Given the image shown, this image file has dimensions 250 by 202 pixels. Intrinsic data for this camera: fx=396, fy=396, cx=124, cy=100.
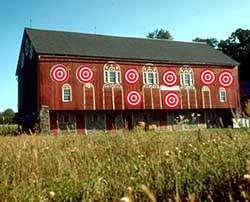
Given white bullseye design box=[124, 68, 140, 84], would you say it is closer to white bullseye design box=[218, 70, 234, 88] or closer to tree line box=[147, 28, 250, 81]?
white bullseye design box=[218, 70, 234, 88]

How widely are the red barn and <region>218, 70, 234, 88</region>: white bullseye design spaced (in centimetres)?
3

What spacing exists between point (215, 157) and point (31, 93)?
37.9 meters

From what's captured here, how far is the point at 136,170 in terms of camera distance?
4574 mm

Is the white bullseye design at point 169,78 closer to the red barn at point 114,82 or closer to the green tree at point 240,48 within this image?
the red barn at point 114,82

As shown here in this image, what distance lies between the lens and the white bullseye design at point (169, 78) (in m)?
42.5

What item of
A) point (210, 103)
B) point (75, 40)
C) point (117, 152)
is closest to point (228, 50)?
point (210, 103)

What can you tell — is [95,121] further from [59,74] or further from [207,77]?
[207,77]

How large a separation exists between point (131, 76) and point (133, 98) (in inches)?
91.6

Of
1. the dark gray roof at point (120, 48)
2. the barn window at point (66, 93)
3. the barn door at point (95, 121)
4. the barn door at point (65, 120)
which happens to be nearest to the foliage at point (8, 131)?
the barn door at point (65, 120)

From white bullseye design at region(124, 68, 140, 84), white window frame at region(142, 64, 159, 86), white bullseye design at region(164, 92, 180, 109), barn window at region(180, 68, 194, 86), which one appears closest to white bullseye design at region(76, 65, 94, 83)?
white bullseye design at region(124, 68, 140, 84)

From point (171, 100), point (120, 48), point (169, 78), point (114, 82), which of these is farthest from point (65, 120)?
point (169, 78)

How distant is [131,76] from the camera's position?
40.8 m

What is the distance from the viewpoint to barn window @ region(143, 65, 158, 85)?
136 feet

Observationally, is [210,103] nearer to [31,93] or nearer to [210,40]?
[31,93]
